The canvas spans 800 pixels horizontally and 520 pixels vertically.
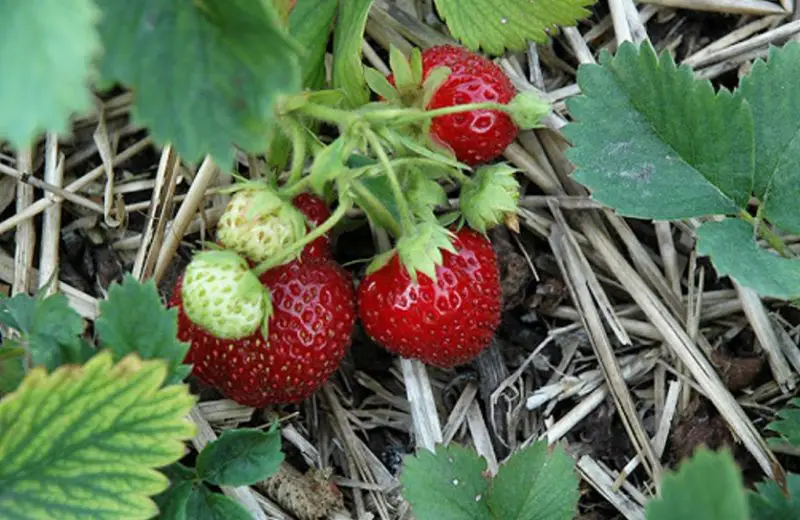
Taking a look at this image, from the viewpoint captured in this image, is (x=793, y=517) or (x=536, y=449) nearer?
(x=793, y=517)

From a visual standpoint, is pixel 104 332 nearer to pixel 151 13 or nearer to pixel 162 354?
pixel 162 354

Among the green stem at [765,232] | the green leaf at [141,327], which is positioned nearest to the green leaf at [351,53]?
the green leaf at [141,327]

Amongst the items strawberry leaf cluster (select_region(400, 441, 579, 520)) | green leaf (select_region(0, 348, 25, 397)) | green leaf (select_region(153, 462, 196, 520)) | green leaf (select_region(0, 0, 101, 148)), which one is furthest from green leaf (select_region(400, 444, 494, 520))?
green leaf (select_region(0, 0, 101, 148))

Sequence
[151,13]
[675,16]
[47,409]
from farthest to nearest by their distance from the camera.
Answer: [675,16]
[47,409]
[151,13]

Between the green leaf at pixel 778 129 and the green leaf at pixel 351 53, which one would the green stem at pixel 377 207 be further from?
the green leaf at pixel 778 129

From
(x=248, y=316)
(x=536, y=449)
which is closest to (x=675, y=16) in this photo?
(x=536, y=449)

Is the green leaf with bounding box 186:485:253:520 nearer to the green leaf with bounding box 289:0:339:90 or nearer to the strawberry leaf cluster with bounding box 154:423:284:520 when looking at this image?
the strawberry leaf cluster with bounding box 154:423:284:520

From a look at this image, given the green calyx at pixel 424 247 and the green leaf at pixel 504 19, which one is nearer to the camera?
the green calyx at pixel 424 247
